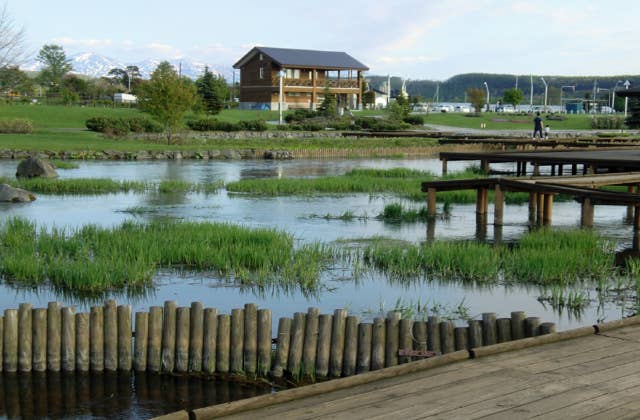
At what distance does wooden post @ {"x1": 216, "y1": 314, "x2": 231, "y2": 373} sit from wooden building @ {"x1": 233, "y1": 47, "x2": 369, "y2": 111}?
81.4 metres

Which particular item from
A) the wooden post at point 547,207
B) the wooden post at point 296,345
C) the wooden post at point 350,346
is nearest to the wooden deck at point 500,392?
the wooden post at point 350,346

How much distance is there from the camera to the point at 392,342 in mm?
7934

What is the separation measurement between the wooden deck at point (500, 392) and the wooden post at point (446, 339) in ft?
2.57

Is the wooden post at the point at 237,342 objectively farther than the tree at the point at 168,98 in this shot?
No

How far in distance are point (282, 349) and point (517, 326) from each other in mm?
2207

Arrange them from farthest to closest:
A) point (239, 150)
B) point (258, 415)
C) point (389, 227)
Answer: point (239, 150)
point (389, 227)
point (258, 415)

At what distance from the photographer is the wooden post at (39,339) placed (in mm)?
8133

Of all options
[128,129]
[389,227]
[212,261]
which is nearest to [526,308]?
[212,261]

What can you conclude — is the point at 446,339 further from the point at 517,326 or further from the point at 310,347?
the point at 310,347

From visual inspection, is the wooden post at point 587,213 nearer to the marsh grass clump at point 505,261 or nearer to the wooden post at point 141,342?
the marsh grass clump at point 505,261

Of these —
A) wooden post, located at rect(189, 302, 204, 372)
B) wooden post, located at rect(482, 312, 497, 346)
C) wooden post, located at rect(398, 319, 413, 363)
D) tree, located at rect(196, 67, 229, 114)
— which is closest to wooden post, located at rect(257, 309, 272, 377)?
wooden post, located at rect(189, 302, 204, 372)

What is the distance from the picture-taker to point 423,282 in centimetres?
1255

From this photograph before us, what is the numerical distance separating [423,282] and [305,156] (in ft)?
105

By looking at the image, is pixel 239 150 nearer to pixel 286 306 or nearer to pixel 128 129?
pixel 128 129
